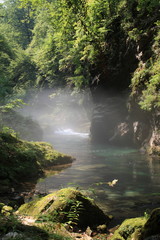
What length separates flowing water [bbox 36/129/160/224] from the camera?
6.55 m

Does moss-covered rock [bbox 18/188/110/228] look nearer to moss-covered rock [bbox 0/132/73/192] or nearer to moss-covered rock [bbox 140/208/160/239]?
moss-covered rock [bbox 140/208/160/239]

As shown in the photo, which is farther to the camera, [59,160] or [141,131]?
[141,131]

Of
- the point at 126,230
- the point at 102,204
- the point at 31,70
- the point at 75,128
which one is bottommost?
the point at 75,128

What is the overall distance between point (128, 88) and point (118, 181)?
35.7 ft

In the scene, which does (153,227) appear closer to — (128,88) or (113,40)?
(128,88)

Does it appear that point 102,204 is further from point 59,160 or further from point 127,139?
point 127,139

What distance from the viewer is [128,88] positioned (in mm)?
18594

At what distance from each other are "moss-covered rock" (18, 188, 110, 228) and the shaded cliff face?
8.59 m

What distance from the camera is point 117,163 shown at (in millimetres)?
12578

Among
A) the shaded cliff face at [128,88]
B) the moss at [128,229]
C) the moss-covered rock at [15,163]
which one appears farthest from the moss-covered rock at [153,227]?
the shaded cliff face at [128,88]

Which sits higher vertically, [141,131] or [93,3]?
[93,3]

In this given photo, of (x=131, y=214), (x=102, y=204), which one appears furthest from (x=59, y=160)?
(x=131, y=214)

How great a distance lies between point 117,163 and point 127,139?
21.0 ft

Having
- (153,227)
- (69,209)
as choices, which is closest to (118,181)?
(69,209)
